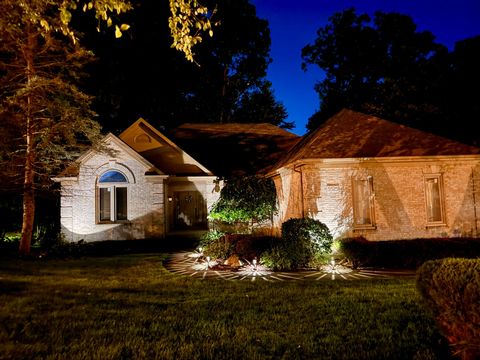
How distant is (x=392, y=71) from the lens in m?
36.1

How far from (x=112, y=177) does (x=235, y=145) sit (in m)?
8.18

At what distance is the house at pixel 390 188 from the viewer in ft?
42.7

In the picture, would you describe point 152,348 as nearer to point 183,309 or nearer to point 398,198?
point 183,309

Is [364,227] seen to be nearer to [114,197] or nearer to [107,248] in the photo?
[107,248]

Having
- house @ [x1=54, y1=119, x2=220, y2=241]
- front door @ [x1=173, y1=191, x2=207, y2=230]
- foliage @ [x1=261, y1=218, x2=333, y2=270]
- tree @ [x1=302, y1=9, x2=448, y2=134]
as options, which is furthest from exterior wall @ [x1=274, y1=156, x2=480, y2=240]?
tree @ [x1=302, y1=9, x2=448, y2=134]

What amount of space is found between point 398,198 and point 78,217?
14154 mm

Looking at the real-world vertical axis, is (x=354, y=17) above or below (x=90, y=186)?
above

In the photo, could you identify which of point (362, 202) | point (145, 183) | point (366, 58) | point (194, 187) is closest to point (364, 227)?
point (362, 202)

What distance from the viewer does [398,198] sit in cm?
1320

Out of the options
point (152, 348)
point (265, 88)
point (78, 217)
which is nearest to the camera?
point (152, 348)

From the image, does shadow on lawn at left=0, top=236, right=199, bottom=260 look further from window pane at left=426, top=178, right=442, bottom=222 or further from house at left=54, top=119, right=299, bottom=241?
window pane at left=426, top=178, right=442, bottom=222

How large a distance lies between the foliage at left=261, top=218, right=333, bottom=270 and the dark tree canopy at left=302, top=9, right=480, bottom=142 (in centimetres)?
1458

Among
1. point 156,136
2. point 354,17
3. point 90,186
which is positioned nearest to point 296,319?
point 90,186

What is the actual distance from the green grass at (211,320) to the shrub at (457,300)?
498 mm
